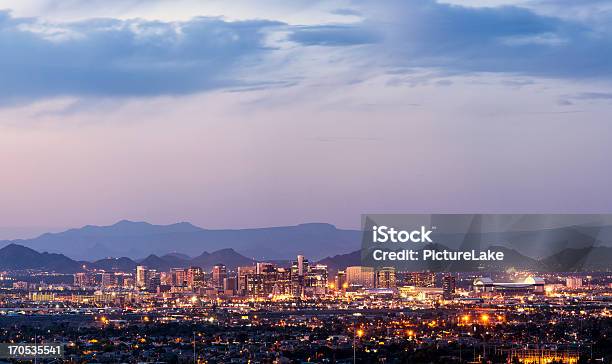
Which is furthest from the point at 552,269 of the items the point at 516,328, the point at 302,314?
the point at 302,314

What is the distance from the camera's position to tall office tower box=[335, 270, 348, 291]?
99312 millimetres

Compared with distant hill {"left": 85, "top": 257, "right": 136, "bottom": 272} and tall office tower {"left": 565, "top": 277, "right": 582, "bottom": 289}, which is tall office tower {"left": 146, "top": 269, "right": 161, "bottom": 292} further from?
tall office tower {"left": 565, "top": 277, "right": 582, "bottom": 289}

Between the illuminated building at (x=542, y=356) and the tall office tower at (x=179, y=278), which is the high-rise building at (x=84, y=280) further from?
the illuminated building at (x=542, y=356)

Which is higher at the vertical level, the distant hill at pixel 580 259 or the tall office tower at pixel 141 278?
the tall office tower at pixel 141 278

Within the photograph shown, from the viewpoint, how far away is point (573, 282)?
71.3 m

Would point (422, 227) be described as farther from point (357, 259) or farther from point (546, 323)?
point (357, 259)

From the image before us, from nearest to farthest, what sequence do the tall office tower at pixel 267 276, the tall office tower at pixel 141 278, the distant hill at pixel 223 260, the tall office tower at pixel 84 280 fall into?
the tall office tower at pixel 267 276
the tall office tower at pixel 141 278
the tall office tower at pixel 84 280
the distant hill at pixel 223 260

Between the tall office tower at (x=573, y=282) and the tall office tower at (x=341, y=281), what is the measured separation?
26290 millimetres

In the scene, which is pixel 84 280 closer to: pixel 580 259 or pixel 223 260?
pixel 223 260

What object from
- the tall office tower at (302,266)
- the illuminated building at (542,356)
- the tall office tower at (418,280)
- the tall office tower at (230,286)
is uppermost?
the tall office tower at (302,266)

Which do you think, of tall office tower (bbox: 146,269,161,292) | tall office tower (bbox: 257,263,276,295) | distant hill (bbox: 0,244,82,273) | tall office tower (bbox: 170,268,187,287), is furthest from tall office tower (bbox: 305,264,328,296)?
distant hill (bbox: 0,244,82,273)

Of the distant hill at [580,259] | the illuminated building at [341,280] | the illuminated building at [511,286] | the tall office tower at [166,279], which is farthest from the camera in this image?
the tall office tower at [166,279]

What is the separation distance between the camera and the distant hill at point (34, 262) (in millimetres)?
158875

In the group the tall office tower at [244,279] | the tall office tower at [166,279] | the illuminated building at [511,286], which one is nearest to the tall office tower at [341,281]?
the tall office tower at [244,279]
